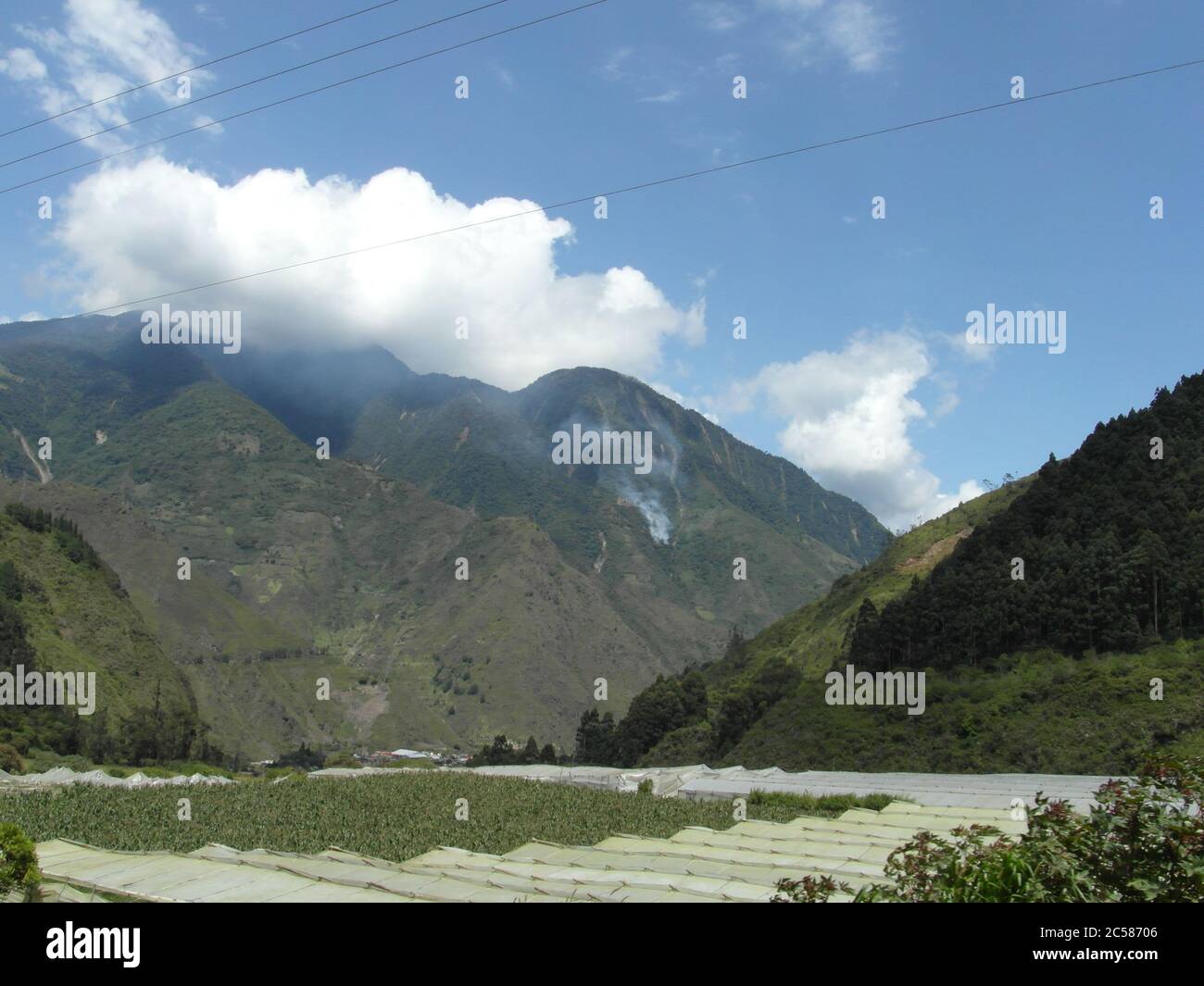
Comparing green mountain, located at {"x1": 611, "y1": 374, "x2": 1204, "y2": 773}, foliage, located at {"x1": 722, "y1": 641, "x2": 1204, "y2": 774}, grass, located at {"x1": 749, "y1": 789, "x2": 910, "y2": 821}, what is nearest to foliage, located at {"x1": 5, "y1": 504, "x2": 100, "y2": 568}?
green mountain, located at {"x1": 611, "y1": 374, "x2": 1204, "y2": 773}

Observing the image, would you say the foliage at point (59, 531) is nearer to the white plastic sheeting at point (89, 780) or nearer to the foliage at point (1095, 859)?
the white plastic sheeting at point (89, 780)

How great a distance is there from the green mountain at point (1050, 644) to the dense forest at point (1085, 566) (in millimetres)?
95

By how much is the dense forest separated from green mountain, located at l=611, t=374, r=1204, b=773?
0.31ft

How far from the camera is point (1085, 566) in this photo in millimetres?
48281

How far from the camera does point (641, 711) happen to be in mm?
76750

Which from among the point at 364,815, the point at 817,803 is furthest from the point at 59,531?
the point at 817,803

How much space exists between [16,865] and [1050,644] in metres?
48.9

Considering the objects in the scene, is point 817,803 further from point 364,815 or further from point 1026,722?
point 1026,722

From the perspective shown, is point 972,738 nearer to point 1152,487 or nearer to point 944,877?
point 1152,487

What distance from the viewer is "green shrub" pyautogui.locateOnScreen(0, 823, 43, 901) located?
1219 centimetres

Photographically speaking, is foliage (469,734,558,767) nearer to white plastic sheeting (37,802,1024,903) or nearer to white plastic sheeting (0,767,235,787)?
white plastic sheeting (0,767,235,787)

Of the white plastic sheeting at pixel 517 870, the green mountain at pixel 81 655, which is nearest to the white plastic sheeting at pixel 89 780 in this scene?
the white plastic sheeting at pixel 517 870

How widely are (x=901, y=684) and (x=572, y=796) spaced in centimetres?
2520
